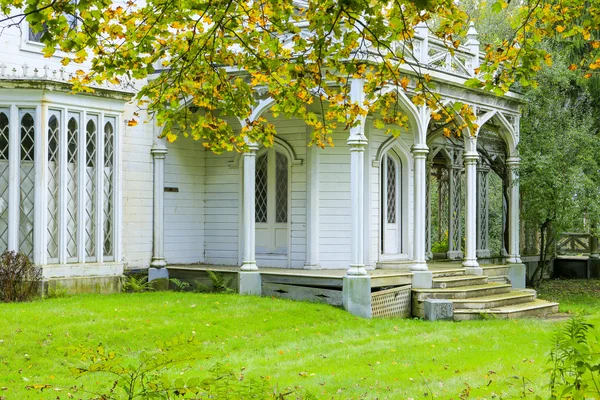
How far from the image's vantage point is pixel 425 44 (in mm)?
16516

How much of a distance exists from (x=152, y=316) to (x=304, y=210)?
519cm

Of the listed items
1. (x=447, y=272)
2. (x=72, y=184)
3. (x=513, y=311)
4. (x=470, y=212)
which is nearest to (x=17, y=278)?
(x=72, y=184)

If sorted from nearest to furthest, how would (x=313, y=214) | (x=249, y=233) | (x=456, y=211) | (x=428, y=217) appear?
1. (x=249, y=233)
2. (x=313, y=214)
3. (x=428, y=217)
4. (x=456, y=211)

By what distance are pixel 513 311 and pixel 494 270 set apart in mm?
3028

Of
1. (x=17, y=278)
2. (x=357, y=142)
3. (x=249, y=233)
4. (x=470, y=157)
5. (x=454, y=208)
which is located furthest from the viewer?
(x=454, y=208)

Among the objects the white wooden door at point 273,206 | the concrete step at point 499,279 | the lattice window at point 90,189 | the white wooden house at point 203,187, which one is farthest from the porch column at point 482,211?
the lattice window at point 90,189

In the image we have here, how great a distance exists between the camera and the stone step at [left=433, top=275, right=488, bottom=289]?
16422 mm

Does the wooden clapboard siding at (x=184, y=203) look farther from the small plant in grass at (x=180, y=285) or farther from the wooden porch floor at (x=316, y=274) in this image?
the small plant in grass at (x=180, y=285)

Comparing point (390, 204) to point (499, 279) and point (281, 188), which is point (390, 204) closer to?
point (281, 188)

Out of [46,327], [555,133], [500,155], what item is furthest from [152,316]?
[500,155]

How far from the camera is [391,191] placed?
60.3ft

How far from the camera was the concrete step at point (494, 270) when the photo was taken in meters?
18.4

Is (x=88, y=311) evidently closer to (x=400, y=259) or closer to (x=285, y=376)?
(x=285, y=376)

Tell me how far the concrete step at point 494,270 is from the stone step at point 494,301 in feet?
2.62
